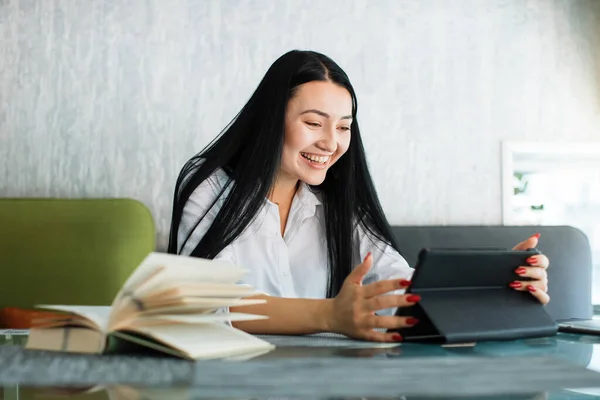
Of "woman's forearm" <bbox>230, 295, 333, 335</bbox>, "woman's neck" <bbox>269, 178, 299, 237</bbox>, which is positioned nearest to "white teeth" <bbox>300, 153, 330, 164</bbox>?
"woman's neck" <bbox>269, 178, 299, 237</bbox>

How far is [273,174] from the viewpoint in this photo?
182 centimetres

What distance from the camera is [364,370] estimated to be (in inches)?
29.7

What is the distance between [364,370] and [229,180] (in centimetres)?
112

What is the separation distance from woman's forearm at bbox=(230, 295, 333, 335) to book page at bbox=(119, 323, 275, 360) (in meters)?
0.34

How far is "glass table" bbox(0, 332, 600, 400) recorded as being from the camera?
0.67 metres

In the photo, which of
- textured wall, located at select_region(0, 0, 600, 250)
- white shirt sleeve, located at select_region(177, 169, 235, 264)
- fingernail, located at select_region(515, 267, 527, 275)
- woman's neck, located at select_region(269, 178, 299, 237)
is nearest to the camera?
fingernail, located at select_region(515, 267, 527, 275)

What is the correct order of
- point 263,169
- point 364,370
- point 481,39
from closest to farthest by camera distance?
point 364,370 → point 263,169 → point 481,39

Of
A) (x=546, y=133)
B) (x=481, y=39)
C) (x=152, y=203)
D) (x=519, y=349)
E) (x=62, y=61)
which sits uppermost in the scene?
(x=481, y=39)

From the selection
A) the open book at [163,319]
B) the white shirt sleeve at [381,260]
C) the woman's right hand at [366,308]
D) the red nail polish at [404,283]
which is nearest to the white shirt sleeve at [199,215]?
the white shirt sleeve at [381,260]

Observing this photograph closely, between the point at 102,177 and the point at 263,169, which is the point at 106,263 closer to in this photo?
the point at 102,177

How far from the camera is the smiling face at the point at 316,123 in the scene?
1814 mm

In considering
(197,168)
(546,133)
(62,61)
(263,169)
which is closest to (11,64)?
(62,61)

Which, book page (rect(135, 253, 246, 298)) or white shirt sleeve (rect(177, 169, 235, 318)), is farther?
white shirt sleeve (rect(177, 169, 235, 318))

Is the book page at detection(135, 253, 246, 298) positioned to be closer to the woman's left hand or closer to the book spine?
the book spine
